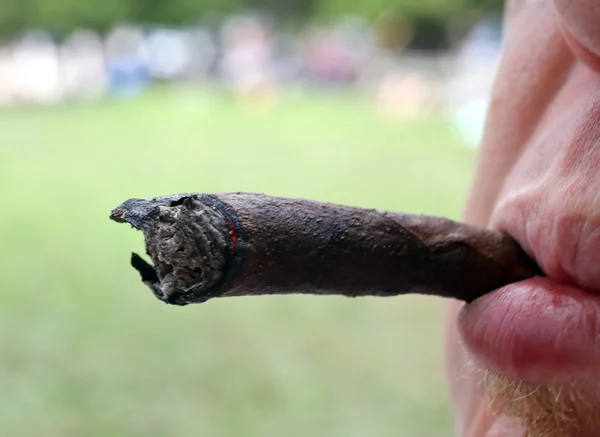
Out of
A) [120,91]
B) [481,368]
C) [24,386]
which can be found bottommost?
[120,91]

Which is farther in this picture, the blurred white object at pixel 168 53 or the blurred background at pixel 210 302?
the blurred white object at pixel 168 53

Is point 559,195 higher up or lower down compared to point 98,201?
higher up

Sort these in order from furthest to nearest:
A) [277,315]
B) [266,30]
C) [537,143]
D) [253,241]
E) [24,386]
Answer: [266,30] → [277,315] → [24,386] → [537,143] → [253,241]

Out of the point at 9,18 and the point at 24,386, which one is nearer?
the point at 24,386

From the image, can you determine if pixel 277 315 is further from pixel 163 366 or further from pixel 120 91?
pixel 120 91

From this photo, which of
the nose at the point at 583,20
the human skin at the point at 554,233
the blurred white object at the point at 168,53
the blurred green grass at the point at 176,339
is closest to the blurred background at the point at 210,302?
the blurred green grass at the point at 176,339

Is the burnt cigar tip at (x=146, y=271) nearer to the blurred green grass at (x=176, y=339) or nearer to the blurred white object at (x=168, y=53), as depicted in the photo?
the blurred green grass at (x=176, y=339)

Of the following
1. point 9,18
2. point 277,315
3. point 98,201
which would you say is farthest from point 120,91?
point 277,315
